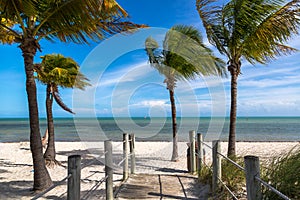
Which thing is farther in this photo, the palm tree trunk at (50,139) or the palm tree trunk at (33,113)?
the palm tree trunk at (50,139)

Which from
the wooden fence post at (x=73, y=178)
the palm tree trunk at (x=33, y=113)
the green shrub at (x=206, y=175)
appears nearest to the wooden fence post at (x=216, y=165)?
the green shrub at (x=206, y=175)

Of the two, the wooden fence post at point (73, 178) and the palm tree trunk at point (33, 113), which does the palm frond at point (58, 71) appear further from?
the wooden fence post at point (73, 178)

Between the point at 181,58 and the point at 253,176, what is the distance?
7.86 metres

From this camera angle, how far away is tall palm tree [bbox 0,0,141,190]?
569 cm

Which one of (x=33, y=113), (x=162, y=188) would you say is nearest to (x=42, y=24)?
(x=33, y=113)

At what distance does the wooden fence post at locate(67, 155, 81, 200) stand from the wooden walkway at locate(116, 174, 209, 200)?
210 cm

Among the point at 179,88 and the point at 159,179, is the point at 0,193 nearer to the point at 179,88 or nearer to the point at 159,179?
the point at 159,179

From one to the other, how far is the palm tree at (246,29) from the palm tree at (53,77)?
528cm

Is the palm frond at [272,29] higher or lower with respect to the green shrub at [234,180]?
higher

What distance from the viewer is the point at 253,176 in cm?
239

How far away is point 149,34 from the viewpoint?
402 inches

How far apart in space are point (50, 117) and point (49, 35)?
376 cm

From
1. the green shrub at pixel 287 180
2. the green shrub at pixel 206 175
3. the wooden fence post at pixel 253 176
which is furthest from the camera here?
the green shrub at pixel 206 175

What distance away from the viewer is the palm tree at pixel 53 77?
9469 mm
